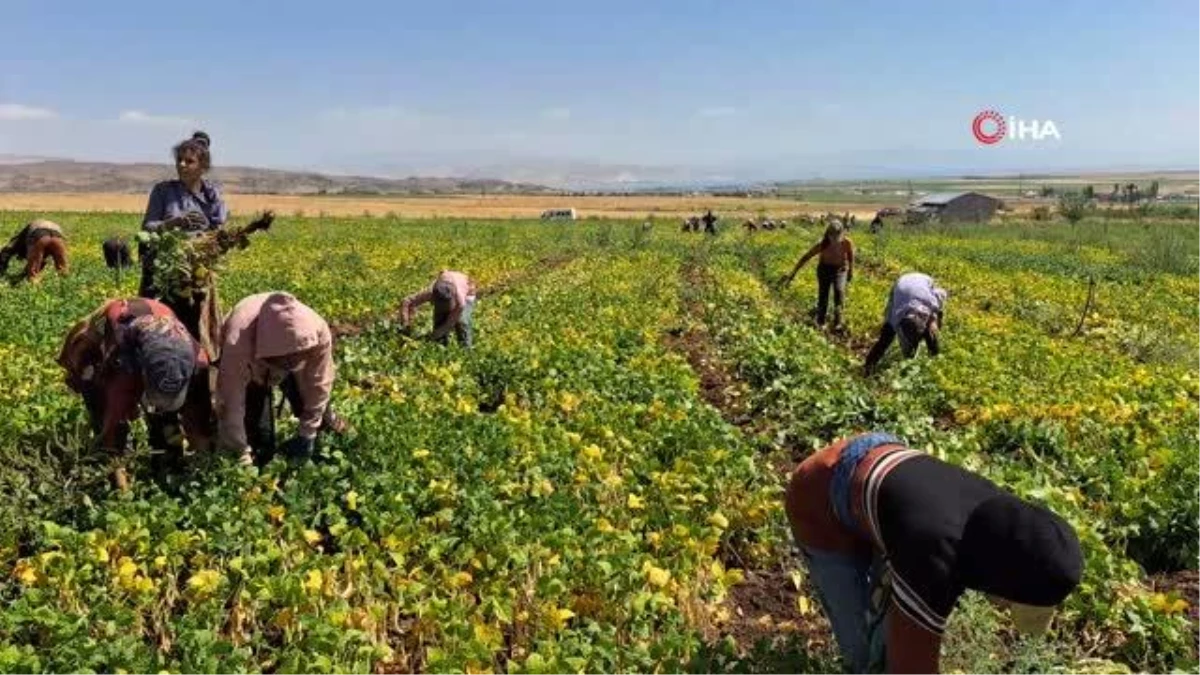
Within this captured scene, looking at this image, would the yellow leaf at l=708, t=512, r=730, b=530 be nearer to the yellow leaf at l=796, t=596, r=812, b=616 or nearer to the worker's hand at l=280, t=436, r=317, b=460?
the yellow leaf at l=796, t=596, r=812, b=616

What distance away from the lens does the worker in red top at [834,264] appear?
1376cm

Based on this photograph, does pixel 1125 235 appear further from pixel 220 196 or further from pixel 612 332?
pixel 220 196

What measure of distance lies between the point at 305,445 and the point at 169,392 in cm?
106

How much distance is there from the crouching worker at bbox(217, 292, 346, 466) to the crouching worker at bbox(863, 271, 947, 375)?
6.38m

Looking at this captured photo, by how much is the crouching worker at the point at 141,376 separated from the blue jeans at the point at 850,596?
3.25 metres

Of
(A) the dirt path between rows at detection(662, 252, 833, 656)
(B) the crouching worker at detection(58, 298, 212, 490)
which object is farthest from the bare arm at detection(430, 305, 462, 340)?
(B) the crouching worker at detection(58, 298, 212, 490)

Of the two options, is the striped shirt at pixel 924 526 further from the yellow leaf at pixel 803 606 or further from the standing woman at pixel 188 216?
the standing woman at pixel 188 216

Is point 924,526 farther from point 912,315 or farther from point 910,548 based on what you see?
point 912,315

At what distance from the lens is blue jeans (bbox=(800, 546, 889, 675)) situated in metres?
3.69

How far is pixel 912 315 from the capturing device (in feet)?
33.7

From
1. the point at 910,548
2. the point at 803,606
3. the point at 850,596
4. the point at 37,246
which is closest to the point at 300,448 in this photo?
the point at 803,606

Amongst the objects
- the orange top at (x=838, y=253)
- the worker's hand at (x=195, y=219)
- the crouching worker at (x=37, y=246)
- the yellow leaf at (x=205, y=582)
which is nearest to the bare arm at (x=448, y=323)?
the worker's hand at (x=195, y=219)

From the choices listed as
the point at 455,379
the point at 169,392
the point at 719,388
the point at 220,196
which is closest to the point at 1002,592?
the point at 169,392

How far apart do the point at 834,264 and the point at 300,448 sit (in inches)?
381
